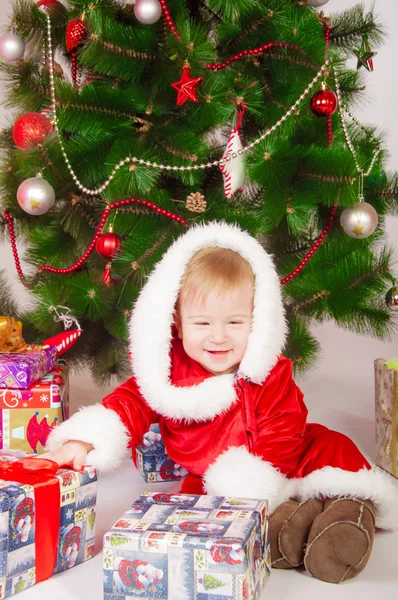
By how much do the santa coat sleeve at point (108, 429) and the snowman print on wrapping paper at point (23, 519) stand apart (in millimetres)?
228

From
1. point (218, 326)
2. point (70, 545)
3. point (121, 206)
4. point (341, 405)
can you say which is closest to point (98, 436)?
point (70, 545)

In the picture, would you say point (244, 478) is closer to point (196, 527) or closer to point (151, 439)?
point (196, 527)

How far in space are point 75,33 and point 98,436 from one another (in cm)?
107

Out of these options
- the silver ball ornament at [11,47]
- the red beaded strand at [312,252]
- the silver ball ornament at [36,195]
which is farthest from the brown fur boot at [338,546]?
the silver ball ornament at [11,47]

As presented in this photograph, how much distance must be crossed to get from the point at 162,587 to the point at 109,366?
1.18 metres

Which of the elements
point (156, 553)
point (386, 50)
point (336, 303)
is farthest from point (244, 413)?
point (386, 50)

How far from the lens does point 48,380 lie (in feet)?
6.28

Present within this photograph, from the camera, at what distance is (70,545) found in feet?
4.65

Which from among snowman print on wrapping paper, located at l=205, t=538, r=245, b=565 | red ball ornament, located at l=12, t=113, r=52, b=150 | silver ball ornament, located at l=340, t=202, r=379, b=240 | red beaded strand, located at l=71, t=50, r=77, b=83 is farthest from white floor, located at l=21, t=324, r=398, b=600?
red beaded strand, located at l=71, t=50, r=77, b=83

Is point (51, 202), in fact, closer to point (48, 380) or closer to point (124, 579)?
point (48, 380)

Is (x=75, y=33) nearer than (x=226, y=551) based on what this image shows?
No

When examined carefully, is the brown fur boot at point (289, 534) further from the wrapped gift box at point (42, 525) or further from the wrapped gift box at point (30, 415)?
the wrapped gift box at point (30, 415)

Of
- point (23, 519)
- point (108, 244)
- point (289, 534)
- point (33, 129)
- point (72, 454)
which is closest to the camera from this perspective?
point (23, 519)

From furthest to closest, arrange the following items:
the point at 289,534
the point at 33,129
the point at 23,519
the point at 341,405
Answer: the point at 341,405, the point at 33,129, the point at 289,534, the point at 23,519
